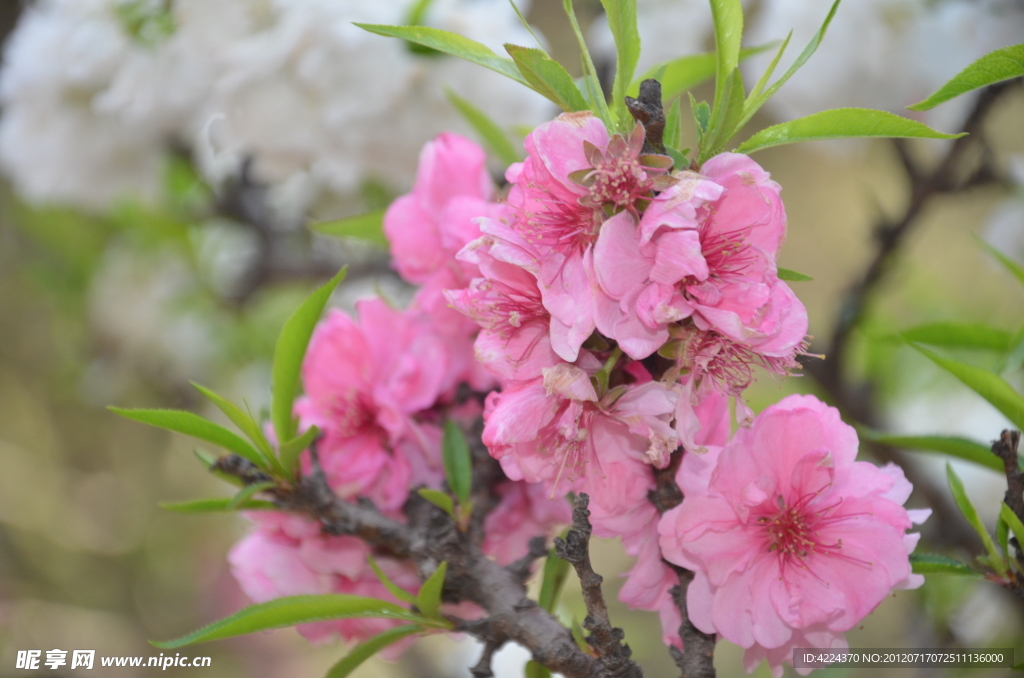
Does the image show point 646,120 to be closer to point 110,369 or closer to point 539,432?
point 539,432

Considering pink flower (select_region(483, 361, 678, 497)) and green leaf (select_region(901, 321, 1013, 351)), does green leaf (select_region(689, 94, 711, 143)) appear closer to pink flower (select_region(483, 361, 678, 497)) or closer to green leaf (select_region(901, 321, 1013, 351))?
pink flower (select_region(483, 361, 678, 497))

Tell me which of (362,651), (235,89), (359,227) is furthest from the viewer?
(235,89)

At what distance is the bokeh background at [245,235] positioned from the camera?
729 millimetres

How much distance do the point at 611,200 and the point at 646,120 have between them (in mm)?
36

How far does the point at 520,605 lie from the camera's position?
0.41 metres

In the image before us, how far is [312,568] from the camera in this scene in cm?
47

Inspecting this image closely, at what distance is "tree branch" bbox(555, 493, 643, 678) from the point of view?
0.32 metres

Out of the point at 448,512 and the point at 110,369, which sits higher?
the point at 448,512

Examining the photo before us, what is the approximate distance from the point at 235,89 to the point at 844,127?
1.79 feet

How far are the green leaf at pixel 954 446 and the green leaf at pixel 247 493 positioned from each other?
0.33 m

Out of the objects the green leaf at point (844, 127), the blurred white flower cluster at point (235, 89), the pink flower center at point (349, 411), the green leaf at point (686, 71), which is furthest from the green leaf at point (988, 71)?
the blurred white flower cluster at point (235, 89)

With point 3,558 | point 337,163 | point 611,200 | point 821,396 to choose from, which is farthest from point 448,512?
point 3,558

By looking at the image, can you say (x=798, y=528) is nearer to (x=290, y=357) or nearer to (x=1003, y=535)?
(x=1003, y=535)

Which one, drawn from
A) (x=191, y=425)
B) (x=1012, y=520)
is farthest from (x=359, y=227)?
(x=1012, y=520)
